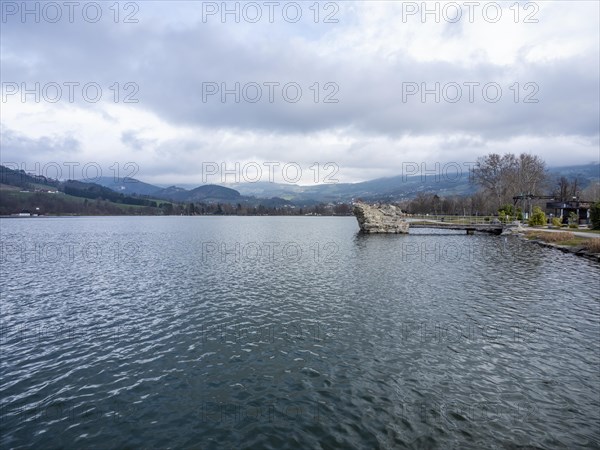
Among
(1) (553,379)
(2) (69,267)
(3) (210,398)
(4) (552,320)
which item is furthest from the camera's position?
(2) (69,267)

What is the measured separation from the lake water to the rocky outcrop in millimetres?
59871

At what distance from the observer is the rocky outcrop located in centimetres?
9219

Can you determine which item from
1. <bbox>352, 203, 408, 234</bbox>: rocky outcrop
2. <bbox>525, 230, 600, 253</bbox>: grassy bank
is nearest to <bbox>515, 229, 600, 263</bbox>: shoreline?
<bbox>525, 230, 600, 253</bbox>: grassy bank

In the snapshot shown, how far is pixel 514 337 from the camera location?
18312 mm

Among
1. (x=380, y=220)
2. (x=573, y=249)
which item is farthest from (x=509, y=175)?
(x=573, y=249)

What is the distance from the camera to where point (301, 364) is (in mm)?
15562

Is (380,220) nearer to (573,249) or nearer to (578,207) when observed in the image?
(573,249)

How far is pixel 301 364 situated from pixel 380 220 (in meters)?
81.0

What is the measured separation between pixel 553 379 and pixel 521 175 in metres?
128

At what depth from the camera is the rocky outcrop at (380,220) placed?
9219 centimetres

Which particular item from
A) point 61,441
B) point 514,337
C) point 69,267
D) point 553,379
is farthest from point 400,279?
point 69,267

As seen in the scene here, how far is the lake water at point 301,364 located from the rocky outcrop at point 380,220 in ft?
196

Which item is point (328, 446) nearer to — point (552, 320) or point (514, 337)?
point (514, 337)

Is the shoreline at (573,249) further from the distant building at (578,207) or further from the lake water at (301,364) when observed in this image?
the distant building at (578,207)
